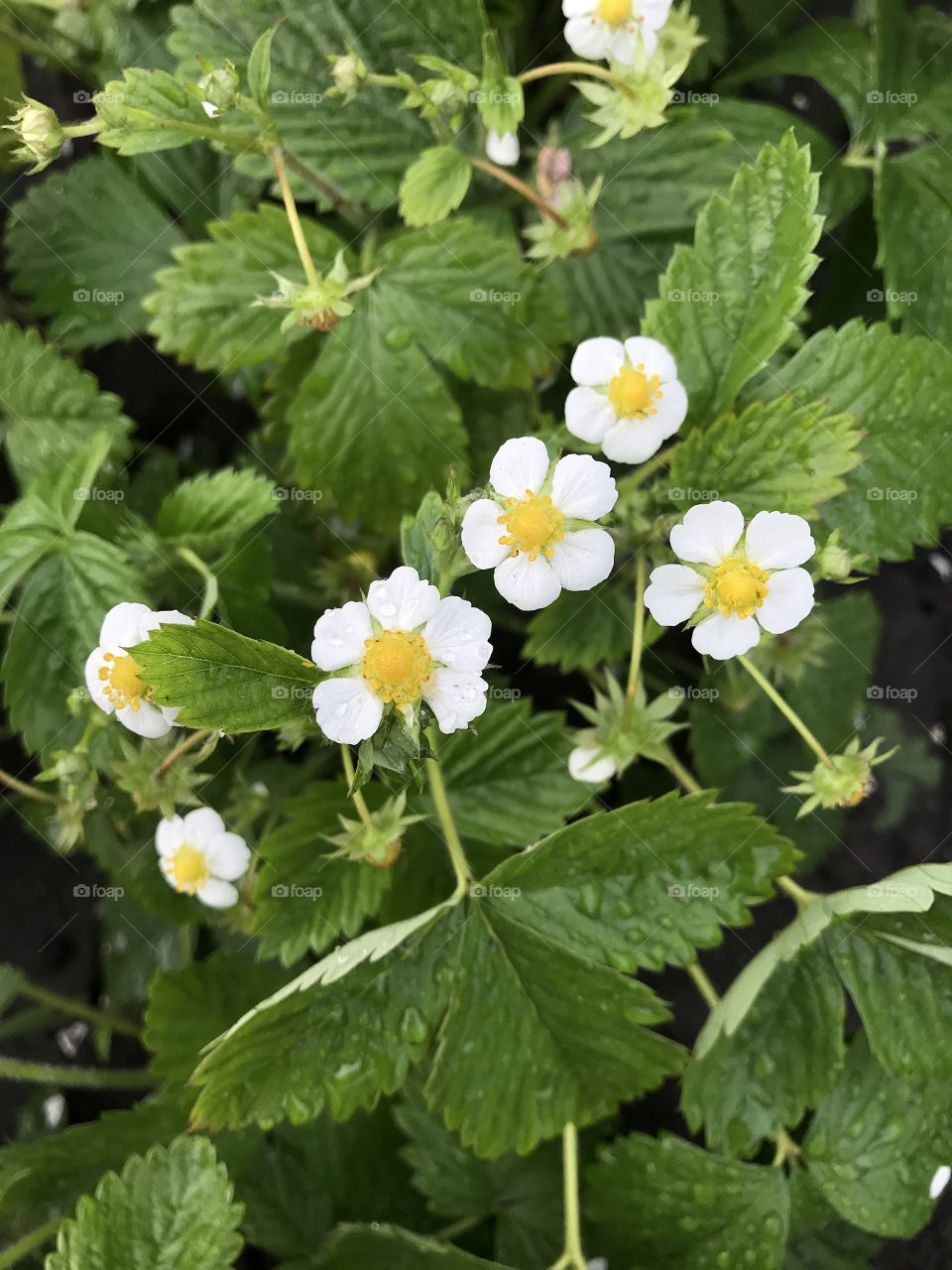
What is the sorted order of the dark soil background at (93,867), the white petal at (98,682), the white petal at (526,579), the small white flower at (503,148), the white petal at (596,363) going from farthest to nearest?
the dark soil background at (93,867) → the small white flower at (503,148) → the white petal at (596,363) → the white petal at (98,682) → the white petal at (526,579)

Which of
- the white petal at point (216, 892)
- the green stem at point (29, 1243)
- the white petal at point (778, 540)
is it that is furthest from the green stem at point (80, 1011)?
the white petal at point (778, 540)

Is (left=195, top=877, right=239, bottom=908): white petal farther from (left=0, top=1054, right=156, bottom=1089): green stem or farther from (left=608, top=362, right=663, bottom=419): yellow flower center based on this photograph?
(left=608, top=362, right=663, bottom=419): yellow flower center

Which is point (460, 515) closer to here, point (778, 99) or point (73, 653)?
point (73, 653)

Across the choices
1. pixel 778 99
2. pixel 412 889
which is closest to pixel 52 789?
pixel 412 889

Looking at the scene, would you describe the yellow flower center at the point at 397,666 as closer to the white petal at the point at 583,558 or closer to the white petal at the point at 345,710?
the white petal at the point at 345,710

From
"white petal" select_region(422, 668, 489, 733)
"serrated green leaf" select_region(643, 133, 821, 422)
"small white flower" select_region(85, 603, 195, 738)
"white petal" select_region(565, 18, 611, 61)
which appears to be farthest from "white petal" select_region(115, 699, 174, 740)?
"white petal" select_region(565, 18, 611, 61)
